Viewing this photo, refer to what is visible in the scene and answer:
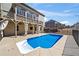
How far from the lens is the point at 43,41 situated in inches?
240

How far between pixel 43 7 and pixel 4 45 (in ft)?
7.57

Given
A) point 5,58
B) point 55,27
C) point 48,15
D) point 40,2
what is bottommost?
point 5,58

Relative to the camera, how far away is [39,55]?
4.66 meters

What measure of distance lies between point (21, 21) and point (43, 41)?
316 cm

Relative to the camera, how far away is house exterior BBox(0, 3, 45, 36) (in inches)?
302

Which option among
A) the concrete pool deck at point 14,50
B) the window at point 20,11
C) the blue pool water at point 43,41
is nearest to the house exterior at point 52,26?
the blue pool water at point 43,41

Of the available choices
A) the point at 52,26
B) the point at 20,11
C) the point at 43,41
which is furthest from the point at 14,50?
the point at 20,11

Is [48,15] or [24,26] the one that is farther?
[24,26]

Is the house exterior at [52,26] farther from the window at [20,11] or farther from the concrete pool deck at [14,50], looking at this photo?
the window at [20,11]

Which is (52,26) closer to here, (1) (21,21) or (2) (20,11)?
(2) (20,11)

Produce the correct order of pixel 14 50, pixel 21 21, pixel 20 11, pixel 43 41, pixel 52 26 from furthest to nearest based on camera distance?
pixel 21 21
pixel 20 11
pixel 52 26
pixel 43 41
pixel 14 50

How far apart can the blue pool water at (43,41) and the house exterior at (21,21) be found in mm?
1257

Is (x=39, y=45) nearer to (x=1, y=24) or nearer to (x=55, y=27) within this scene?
(x=55, y=27)

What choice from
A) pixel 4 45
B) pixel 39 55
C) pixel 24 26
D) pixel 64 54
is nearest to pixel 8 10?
pixel 24 26
